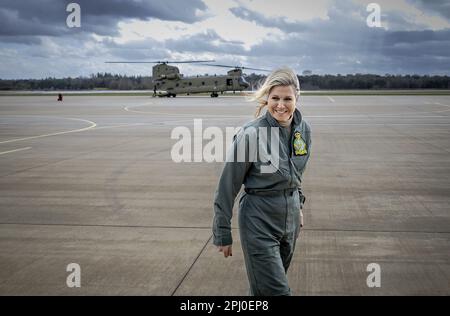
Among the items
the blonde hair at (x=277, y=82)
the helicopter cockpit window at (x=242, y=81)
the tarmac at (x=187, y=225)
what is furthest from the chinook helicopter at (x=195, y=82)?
the blonde hair at (x=277, y=82)

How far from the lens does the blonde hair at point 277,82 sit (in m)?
3.24

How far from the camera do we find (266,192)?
3.17 meters

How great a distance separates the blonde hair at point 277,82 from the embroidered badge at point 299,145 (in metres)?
0.29

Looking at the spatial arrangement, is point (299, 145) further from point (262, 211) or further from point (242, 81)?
point (242, 81)

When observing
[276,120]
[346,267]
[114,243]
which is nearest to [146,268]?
[114,243]

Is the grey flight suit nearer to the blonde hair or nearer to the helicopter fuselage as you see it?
the blonde hair

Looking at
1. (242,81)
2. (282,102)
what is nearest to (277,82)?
(282,102)

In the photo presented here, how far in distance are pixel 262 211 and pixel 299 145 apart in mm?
548

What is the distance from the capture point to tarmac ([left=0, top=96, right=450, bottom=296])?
14.9ft

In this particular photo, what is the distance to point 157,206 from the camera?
7.37m

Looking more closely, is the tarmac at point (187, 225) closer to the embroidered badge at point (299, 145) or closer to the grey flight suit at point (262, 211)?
the grey flight suit at point (262, 211)

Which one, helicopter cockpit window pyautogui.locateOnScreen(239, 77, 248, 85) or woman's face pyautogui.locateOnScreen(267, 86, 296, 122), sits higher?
helicopter cockpit window pyautogui.locateOnScreen(239, 77, 248, 85)

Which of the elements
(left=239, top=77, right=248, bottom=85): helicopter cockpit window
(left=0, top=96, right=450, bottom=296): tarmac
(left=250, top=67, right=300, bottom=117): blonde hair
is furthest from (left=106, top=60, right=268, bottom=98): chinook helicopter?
(left=250, top=67, right=300, bottom=117): blonde hair
